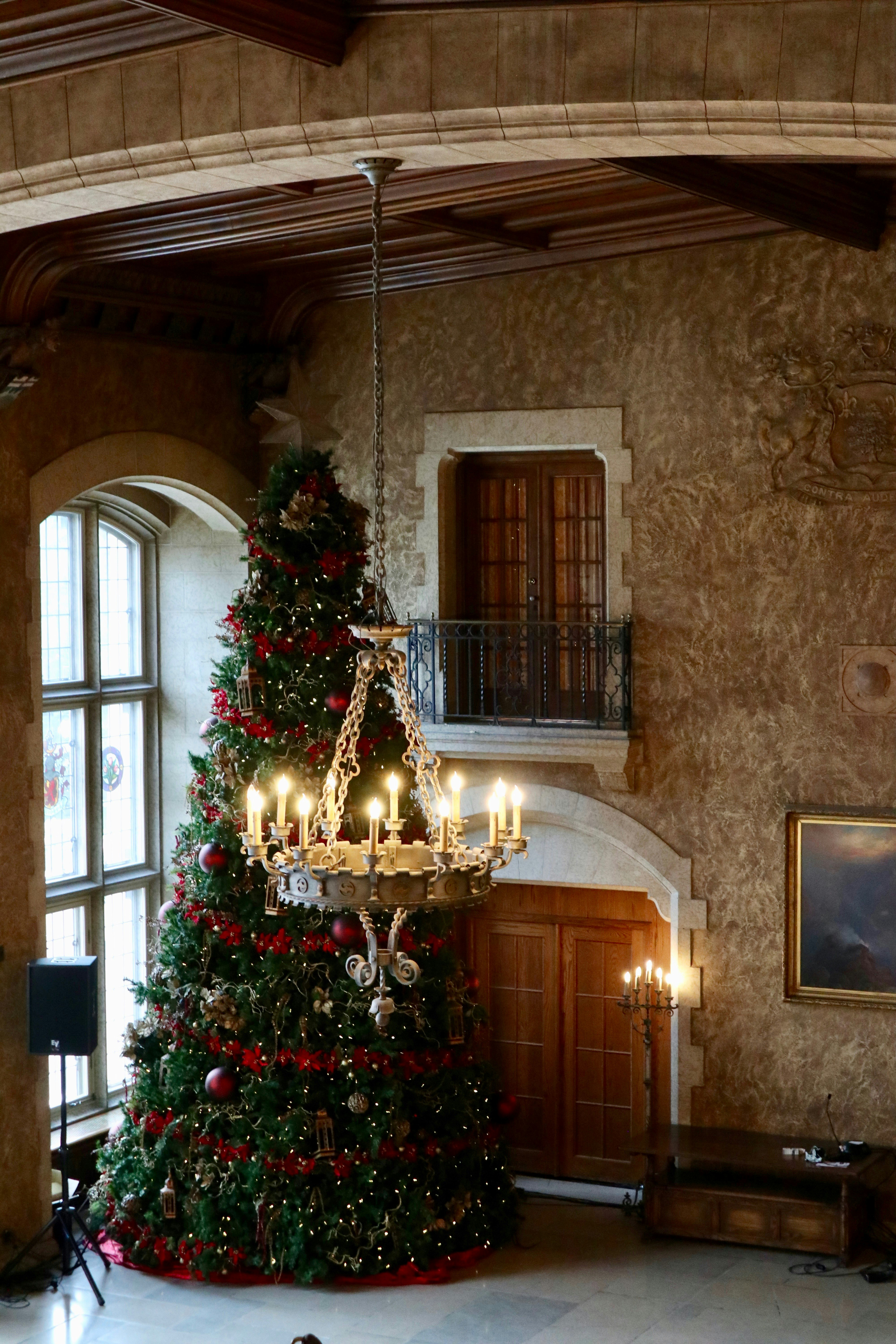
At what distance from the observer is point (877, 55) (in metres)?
4.07

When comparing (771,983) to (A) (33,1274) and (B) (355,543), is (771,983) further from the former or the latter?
(A) (33,1274)


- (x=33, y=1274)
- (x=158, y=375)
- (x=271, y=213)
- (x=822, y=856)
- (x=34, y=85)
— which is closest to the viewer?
(x=34, y=85)

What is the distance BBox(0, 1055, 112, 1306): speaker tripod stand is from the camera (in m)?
8.31

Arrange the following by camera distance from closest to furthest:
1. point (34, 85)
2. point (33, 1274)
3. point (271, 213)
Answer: point (34, 85)
point (271, 213)
point (33, 1274)

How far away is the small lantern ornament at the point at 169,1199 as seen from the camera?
8.50m

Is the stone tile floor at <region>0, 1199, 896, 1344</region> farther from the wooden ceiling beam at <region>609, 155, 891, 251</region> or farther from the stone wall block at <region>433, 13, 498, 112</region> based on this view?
the stone wall block at <region>433, 13, 498, 112</region>

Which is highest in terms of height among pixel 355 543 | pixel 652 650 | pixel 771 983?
pixel 355 543

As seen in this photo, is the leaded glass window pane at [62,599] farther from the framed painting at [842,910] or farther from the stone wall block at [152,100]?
the stone wall block at [152,100]

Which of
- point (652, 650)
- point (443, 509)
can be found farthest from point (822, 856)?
point (443, 509)

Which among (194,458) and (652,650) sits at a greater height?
(194,458)

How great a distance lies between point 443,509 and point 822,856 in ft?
9.81

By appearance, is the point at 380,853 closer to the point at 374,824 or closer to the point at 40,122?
the point at 374,824

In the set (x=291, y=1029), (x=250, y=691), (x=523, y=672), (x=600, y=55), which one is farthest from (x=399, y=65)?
(x=523, y=672)

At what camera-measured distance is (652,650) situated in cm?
956
